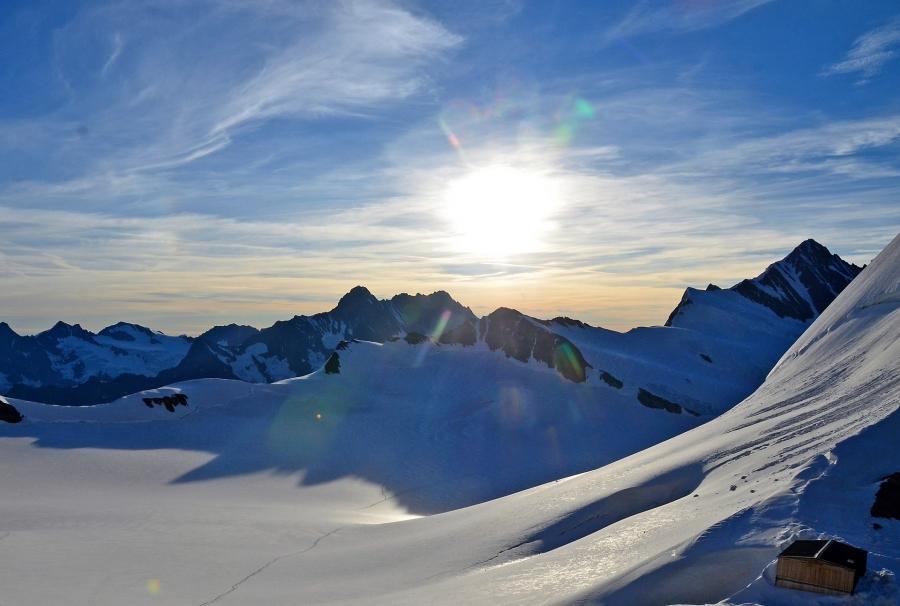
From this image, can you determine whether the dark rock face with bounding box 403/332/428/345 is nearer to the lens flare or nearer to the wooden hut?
the lens flare

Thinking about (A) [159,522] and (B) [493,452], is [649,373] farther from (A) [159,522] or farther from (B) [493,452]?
(A) [159,522]

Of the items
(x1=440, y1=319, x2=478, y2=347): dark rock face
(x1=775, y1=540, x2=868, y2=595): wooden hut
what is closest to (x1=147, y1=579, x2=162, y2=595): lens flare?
(x1=775, y1=540, x2=868, y2=595): wooden hut

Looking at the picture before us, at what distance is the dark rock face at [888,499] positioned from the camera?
1803cm

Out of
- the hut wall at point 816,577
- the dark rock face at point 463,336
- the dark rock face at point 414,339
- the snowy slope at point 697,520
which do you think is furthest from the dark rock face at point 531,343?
the hut wall at point 816,577

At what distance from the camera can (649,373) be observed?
407 ft

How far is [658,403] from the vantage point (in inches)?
4144

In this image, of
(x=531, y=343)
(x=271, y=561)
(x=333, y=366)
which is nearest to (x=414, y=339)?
(x=333, y=366)

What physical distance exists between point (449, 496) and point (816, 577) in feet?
179

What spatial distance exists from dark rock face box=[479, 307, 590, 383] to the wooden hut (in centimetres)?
9447

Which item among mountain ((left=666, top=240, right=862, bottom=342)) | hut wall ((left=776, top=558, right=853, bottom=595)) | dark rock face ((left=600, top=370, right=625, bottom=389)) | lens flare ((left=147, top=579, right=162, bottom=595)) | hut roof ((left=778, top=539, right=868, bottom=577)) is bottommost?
lens flare ((left=147, top=579, right=162, bottom=595))

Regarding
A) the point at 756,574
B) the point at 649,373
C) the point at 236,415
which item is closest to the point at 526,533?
the point at 756,574

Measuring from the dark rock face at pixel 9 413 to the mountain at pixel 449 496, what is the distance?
112 centimetres

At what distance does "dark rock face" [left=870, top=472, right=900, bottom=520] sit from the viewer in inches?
710

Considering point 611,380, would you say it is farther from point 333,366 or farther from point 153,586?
point 153,586
